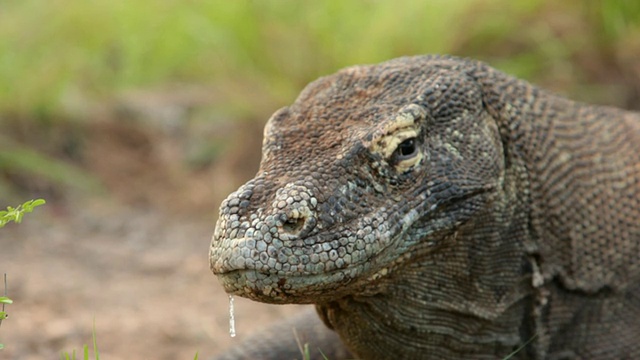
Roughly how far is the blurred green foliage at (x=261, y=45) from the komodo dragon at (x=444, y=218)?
3518mm

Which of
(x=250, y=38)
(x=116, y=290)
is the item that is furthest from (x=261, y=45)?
(x=116, y=290)

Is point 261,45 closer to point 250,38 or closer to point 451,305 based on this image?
point 250,38

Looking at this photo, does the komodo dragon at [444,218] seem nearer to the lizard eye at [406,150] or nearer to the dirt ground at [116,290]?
the lizard eye at [406,150]

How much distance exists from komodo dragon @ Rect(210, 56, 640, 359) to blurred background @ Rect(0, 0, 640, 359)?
2680 millimetres

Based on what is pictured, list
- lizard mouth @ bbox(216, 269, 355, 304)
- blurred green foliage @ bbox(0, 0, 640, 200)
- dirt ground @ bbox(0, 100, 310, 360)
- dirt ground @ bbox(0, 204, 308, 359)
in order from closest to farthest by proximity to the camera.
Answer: lizard mouth @ bbox(216, 269, 355, 304) → dirt ground @ bbox(0, 204, 308, 359) → dirt ground @ bbox(0, 100, 310, 360) → blurred green foliage @ bbox(0, 0, 640, 200)

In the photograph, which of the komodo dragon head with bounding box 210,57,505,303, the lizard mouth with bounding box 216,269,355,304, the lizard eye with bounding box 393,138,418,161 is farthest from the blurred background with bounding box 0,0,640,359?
the lizard mouth with bounding box 216,269,355,304

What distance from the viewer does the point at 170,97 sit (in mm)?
9773

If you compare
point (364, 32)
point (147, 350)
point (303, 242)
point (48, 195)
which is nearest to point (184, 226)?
point (48, 195)

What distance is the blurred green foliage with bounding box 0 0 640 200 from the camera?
26.8 feet

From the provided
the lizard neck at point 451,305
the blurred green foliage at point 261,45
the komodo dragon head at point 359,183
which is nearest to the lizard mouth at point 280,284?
the komodo dragon head at point 359,183

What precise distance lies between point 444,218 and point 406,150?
0.96 feet

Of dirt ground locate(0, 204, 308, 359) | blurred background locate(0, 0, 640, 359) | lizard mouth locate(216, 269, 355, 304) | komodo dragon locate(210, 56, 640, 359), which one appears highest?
blurred background locate(0, 0, 640, 359)

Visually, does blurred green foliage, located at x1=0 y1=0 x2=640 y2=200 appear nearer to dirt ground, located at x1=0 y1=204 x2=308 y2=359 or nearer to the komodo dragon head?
dirt ground, located at x1=0 y1=204 x2=308 y2=359

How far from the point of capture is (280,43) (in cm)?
888
